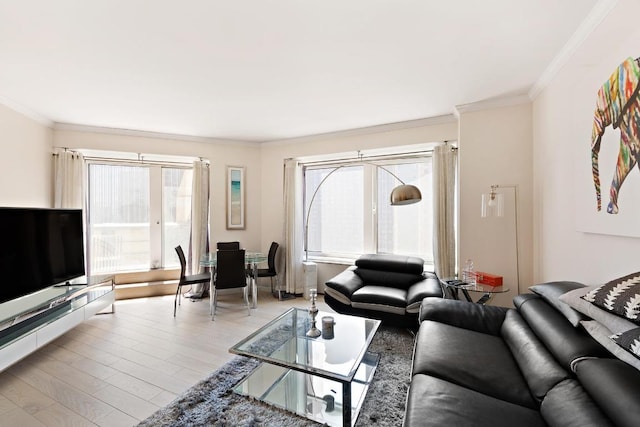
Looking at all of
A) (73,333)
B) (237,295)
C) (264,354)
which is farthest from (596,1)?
(73,333)

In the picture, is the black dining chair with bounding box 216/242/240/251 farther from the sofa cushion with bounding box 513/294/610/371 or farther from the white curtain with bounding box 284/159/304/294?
the sofa cushion with bounding box 513/294/610/371

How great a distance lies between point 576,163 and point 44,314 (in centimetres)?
486

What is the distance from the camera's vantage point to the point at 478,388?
1.52 meters

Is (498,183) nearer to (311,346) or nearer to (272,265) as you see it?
(311,346)

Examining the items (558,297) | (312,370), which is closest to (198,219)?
(312,370)

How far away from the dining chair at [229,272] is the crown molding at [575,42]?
3.86 metres

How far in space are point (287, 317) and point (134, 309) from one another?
104 inches

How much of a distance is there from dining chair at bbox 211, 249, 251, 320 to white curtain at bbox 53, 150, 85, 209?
7.59ft

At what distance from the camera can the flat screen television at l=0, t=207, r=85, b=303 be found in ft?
8.37

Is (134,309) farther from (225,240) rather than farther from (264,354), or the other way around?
(264,354)

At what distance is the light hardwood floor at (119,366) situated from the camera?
1.99 metres

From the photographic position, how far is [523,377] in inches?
63.3

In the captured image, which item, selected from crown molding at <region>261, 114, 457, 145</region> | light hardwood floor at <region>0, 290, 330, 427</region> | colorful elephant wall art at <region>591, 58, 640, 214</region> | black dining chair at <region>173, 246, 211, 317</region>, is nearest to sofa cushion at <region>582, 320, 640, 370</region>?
colorful elephant wall art at <region>591, 58, 640, 214</region>

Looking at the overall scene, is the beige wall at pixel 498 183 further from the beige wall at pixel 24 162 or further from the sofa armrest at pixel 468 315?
the beige wall at pixel 24 162
